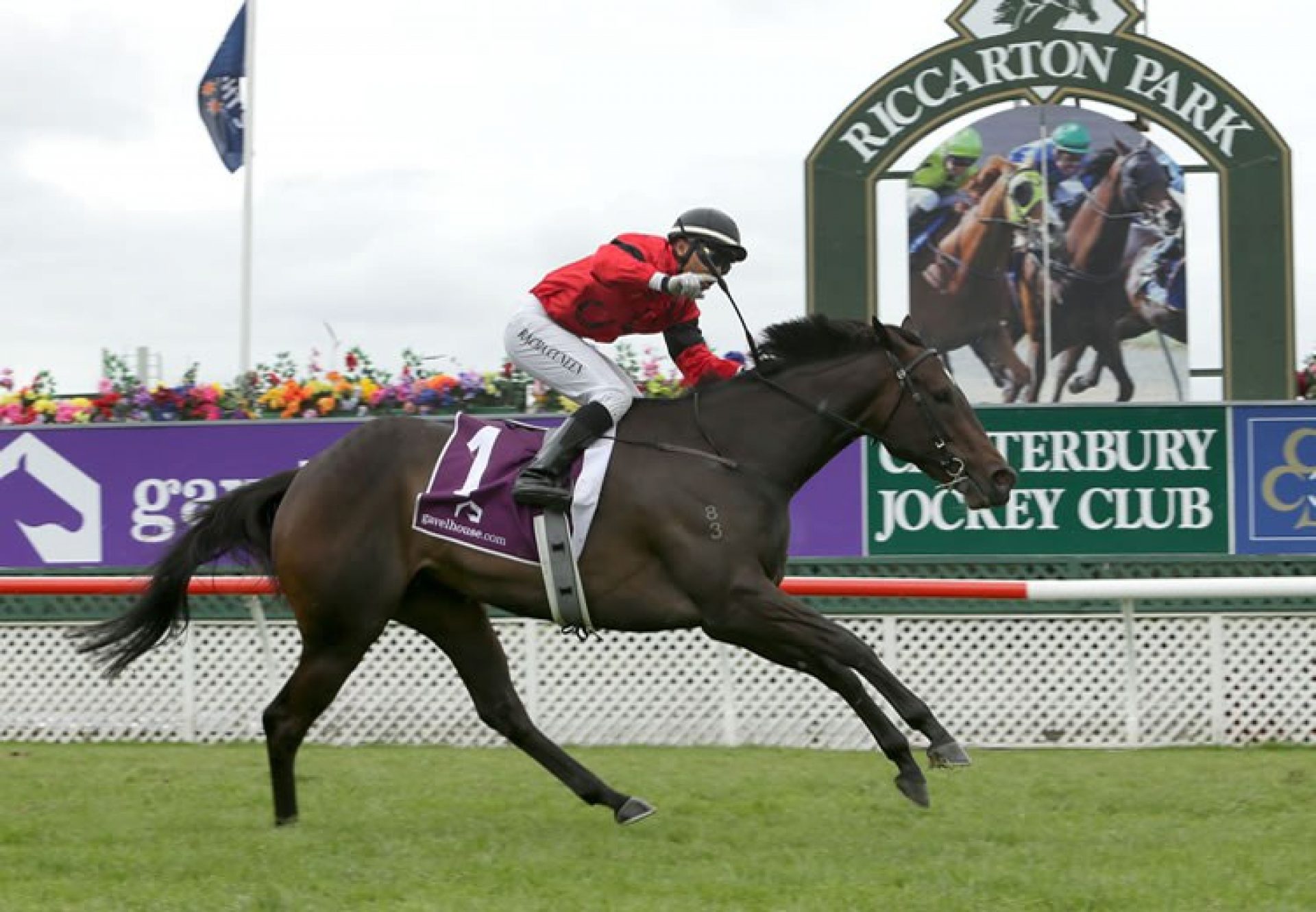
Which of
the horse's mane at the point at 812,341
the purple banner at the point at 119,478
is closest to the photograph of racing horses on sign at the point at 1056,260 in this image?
the purple banner at the point at 119,478

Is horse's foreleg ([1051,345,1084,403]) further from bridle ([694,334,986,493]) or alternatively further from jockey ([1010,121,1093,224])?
bridle ([694,334,986,493])

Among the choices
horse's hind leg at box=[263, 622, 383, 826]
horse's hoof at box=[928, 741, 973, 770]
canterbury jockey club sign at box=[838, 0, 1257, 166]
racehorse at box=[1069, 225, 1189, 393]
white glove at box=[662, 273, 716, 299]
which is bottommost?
horse's hoof at box=[928, 741, 973, 770]

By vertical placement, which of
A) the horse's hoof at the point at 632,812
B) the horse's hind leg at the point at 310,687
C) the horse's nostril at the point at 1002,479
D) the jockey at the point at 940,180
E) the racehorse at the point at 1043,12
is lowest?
the horse's hoof at the point at 632,812

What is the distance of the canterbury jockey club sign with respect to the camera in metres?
10.9

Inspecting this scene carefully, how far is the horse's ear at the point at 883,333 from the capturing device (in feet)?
21.0

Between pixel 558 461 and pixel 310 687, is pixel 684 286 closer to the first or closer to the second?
pixel 558 461

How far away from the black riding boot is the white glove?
534 mm

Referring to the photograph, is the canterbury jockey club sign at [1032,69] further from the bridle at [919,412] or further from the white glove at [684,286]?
the white glove at [684,286]

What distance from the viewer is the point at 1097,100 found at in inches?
432

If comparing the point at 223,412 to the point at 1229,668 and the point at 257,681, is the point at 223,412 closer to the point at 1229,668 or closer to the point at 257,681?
the point at 257,681

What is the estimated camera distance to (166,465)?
10.2 m

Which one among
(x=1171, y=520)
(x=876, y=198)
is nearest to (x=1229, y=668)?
(x=1171, y=520)

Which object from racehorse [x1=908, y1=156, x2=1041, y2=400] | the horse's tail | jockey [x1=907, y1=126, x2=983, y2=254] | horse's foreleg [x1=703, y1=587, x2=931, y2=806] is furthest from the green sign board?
the horse's tail

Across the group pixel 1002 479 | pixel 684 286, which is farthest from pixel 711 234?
pixel 1002 479
